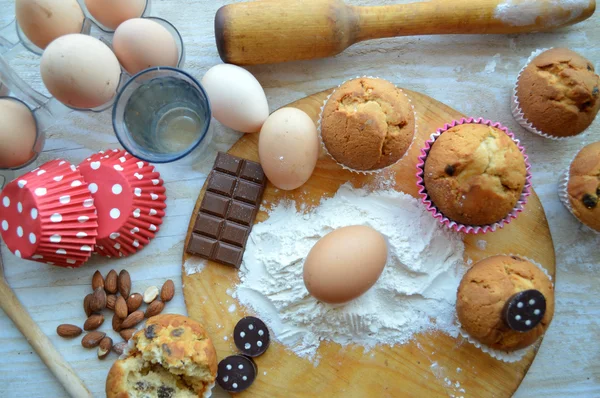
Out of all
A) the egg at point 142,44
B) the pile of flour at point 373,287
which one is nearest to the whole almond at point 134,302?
the pile of flour at point 373,287

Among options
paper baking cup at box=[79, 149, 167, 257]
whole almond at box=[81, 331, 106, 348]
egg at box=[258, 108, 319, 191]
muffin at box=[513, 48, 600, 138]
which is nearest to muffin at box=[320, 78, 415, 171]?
egg at box=[258, 108, 319, 191]

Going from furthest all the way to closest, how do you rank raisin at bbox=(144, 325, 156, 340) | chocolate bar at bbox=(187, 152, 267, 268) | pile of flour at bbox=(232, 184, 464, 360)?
chocolate bar at bbox=(187, 152, 267, 268) < pile of flour at bbox=(232, 184, 464, 360) < raisin at bbox=(144, 325, 156, 340)

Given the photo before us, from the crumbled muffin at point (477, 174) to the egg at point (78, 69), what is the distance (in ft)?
3.96

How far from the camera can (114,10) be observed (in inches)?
68.9

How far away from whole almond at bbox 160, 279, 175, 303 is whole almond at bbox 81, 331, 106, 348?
28cm

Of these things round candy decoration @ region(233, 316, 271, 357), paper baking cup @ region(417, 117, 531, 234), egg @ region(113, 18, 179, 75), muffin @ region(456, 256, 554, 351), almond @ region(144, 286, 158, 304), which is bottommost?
round candy decoration @ region(233, 316, 271, 357)

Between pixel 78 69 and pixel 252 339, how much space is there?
114 centimetres

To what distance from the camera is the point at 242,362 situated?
1.74m

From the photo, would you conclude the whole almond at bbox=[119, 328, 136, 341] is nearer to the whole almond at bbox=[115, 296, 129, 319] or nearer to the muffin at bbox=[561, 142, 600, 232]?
the whole almond at bbox=[115, 296, 129, 319]

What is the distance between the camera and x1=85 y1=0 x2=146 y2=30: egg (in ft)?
5.71

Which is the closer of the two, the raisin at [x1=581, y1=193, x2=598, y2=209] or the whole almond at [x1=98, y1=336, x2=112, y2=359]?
the raisin at [x1=581, y1=193, x2=598, y2=209]

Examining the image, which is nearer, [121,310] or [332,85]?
[121,310]

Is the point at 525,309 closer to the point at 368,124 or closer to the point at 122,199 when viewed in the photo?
the point at 368,124

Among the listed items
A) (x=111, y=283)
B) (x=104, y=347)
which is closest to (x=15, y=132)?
→ (x=111, y=283)
